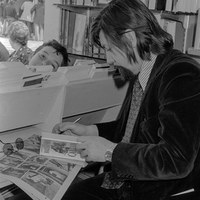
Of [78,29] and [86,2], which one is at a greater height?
[86,2]

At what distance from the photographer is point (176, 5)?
2.22 meters

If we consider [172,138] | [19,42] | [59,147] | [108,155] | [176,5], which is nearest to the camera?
[172,138]

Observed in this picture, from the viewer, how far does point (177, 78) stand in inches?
40.3

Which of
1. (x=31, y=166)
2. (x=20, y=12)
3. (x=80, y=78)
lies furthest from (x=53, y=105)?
(x=20, y=12)

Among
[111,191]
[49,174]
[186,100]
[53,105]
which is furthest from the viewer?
[53,105]

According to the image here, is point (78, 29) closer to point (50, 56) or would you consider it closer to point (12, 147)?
point (50, 56)

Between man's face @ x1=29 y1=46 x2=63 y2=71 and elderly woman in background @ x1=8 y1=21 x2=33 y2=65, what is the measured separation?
0.49 meters

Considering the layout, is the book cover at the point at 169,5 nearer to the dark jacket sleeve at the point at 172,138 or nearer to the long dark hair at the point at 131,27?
the long dark hair at the point at 131,27

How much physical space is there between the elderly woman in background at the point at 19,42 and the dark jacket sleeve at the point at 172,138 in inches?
74.7

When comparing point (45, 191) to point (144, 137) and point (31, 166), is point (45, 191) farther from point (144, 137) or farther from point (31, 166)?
point (144, 137)

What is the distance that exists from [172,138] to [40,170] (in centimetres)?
49

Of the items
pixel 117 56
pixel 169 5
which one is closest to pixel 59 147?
pixel 117 56

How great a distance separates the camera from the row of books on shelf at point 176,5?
2.17 meters

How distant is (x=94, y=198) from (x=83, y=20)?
5.60ft
